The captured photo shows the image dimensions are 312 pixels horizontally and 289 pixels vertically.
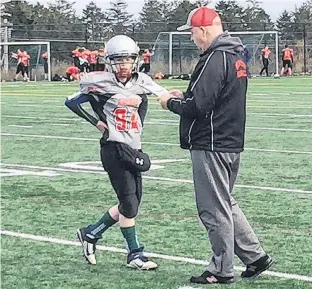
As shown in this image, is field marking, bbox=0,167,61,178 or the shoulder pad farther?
field marking, bbox=0,167,61,178

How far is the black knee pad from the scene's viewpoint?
6.92 metres

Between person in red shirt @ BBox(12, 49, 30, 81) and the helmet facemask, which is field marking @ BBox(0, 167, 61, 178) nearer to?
the helmet facemask

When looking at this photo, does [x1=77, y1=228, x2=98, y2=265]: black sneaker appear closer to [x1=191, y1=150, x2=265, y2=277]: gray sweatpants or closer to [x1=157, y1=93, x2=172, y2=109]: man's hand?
[x1=191, y1=150, x2=265, y2=277]: gray sweatpants

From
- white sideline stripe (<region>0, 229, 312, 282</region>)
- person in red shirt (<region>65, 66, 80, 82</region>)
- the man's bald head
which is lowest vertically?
person in red shirt (<region>65, 66, 80, 82</region>)

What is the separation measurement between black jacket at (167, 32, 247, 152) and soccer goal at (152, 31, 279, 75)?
1649 inches

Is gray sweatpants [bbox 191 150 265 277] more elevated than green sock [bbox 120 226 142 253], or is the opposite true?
gray sweatpants [bbox 191 150 265 277]

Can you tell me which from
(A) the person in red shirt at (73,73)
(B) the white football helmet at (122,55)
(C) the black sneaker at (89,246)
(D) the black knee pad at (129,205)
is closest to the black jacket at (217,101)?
(B) the white football helmet at (122,55)

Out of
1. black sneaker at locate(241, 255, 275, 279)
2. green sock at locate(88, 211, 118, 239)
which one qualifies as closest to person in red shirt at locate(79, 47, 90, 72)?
green sock at locate(88, 211, 118, 239)

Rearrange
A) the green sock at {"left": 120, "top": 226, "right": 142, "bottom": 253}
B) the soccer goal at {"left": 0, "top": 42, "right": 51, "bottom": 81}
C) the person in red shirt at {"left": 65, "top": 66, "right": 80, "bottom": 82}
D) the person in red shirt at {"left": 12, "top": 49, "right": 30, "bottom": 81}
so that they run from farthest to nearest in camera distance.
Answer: the soccer goal at {"left": 0, "top": 42, "right": 51, "bottom": 81} < the person in red shirt at {"left": 65, "top": 66, "right": 80, "bottom": 82} < the person in red shirt at {"left": 12, "top": 49, "right": 30, "bottom": 81} < the green sock at {"left": 120, "top": 226, "right": 142, "bottom": 253}

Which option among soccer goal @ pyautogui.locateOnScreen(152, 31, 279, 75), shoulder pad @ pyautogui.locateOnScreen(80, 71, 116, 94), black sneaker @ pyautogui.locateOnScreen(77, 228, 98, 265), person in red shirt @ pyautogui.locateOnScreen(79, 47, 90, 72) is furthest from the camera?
soccer goal @ pyautogui.locateOnScreen(152, 31, 279, 75)

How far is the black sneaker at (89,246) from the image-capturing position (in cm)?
714

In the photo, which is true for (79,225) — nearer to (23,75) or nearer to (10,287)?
(10,287)

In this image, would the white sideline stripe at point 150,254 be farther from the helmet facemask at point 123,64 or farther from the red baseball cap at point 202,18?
the red baseball cap at point 202,18

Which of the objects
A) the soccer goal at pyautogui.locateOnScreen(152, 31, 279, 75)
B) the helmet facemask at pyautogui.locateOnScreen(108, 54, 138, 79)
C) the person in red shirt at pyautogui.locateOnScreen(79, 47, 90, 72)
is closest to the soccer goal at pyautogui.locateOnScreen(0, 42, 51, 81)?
the person in red shirt at pyautogui.locateOnScreen(79, 47, 90, 72)
